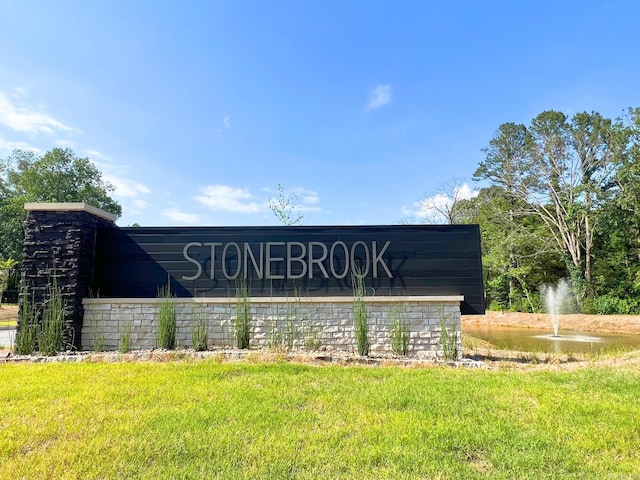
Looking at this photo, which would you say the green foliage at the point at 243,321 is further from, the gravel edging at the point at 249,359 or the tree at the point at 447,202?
the tree at the point at 447,202

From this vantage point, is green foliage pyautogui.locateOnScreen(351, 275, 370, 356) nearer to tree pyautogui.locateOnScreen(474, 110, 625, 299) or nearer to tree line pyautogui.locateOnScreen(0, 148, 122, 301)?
tree pyautogui.locateOnScreen(474, 110, 625, 299)

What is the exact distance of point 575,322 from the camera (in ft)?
48.8

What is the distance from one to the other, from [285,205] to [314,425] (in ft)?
→ 53.0

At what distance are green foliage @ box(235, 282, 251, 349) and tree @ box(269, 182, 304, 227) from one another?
1236 cm

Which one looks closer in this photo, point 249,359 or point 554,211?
point 249,359

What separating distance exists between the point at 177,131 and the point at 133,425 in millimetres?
9490

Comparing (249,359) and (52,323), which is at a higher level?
(52,323)

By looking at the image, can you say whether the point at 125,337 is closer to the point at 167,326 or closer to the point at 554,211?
the point at 167,326

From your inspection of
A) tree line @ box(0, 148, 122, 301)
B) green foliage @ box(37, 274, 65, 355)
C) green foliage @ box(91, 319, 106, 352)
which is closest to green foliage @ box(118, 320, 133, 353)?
green foliage @ box(91, 319, 106, 352)

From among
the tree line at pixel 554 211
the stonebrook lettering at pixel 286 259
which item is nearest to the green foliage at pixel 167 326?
the stonebrook lettering at pixel 286 259

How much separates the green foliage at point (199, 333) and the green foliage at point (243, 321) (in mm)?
504

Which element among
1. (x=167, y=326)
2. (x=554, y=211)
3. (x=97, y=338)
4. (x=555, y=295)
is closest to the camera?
(x=167, y=326)

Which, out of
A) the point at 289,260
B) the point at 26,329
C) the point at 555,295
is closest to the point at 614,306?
the point at 555,295

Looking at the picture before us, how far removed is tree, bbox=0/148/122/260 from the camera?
24812 mm
